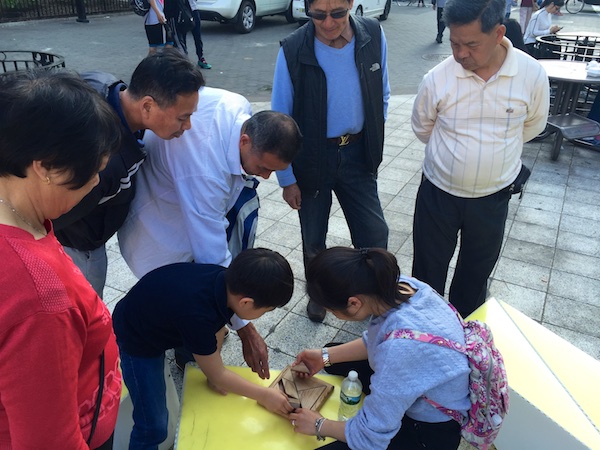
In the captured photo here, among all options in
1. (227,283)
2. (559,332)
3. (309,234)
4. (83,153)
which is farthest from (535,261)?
(83,153)

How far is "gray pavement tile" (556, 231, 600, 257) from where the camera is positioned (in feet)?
12.7

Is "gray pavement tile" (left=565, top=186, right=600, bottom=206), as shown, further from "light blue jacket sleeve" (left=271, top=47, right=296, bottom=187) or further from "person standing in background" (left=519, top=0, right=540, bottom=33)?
"person standing in background" (left=519, top=0, right=540, bottom=33)

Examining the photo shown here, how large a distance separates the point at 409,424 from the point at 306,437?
38cm

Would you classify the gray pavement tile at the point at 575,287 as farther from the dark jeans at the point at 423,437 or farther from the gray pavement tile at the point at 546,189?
the dark jeans at the point at 423,437

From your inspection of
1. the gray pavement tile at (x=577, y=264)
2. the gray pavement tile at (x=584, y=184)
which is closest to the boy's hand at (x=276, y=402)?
the gray pavement tile at (x=577, y=264)

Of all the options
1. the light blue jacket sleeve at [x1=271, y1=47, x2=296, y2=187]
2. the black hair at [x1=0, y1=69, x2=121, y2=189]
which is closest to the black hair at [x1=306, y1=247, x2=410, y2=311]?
the black hair at [x1=0, y1=69, x2=121, y2=189]

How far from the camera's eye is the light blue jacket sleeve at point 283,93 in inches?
97.7

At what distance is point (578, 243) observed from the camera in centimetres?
397

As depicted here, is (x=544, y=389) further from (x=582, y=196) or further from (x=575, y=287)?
(x=582, y=196)

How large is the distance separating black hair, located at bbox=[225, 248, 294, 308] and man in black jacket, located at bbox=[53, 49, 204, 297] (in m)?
0.52

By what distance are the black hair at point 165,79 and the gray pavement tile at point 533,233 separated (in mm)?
3244

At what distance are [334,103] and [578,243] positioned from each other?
2657mm

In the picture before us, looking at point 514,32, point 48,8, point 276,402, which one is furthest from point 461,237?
point 48,8

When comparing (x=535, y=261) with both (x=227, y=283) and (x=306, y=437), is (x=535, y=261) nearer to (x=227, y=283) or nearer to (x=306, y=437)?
(x=306, y=437)
